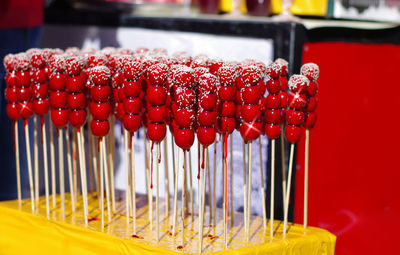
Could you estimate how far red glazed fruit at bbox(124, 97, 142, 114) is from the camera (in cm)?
167

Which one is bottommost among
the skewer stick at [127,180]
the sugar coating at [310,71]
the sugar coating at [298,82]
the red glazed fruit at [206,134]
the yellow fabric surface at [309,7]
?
the skewer stick at [127,180]

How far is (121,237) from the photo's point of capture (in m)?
1.69

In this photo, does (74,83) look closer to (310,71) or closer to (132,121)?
(132,121)

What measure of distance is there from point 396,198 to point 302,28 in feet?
2.66

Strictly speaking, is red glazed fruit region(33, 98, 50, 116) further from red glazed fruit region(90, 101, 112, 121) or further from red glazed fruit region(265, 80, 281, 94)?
red glazed fruit region(265, 80, 281, 94)

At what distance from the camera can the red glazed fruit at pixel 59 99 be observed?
1.81m

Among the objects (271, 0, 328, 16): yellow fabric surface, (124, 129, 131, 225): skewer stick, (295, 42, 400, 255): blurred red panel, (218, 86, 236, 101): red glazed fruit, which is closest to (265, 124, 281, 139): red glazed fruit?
(218, 86, 236, 101): red glazed fruit

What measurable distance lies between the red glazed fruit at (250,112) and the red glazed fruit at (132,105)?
32cm

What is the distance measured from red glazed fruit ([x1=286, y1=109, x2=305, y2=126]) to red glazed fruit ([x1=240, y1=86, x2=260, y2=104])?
5.8 inches

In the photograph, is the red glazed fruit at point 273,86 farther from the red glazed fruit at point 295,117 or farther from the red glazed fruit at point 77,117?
the red glazed fruit at point 77,117

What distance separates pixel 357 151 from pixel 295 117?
28.6 inches

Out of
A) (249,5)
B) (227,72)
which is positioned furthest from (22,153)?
(227,72)

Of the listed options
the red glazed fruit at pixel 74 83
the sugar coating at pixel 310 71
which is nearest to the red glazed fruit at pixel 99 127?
the red glazed fruit at pixel 74 83

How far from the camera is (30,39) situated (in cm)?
264
